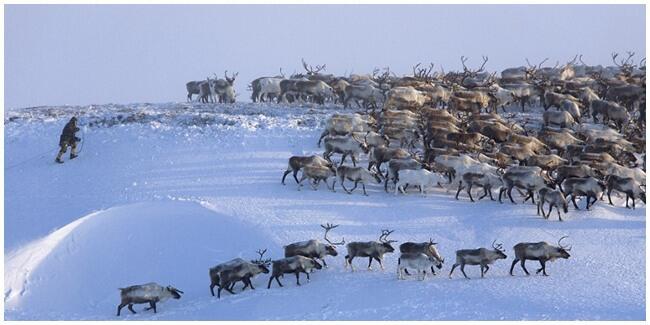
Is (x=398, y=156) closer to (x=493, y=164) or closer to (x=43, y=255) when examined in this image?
(x=493, y=164)

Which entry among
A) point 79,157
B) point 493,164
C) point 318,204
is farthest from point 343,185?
point 79,157

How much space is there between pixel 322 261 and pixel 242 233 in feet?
6.90

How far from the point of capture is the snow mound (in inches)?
749

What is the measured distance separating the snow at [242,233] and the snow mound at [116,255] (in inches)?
1.4

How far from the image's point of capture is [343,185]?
22.8m

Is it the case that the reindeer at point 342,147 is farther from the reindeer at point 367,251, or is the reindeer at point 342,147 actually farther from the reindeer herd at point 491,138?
the reindeer at point 367,251

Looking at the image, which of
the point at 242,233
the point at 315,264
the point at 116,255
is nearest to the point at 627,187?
the point at 315,264

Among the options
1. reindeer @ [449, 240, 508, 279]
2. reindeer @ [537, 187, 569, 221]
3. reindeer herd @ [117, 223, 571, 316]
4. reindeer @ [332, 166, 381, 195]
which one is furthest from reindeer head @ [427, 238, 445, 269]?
reindeer @ [332, 166, 381, 195]

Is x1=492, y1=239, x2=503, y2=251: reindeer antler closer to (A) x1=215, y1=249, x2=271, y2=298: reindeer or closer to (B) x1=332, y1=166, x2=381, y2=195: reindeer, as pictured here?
(B) x1=332, y1=166, x2=381, y2=195: reindeer

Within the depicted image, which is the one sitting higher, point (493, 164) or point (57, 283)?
point (493, 164)

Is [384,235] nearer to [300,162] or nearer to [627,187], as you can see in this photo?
[300,162]

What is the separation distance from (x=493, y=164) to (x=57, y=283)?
921 cm

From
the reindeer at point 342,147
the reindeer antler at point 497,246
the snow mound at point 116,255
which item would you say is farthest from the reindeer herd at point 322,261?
the reindeer at point 342,147

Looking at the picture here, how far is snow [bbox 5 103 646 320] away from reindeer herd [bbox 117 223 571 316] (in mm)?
229
